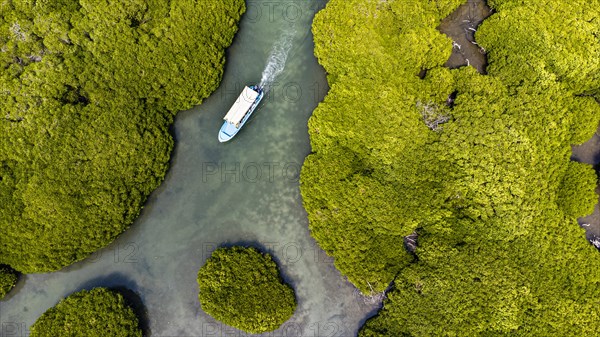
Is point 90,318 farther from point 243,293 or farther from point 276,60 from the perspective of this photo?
point 276,60

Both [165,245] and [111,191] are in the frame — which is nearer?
[111,191]

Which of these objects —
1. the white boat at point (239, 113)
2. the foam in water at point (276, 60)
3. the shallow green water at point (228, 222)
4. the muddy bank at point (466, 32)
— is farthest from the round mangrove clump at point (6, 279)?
the muddy bank at point (466, 32)

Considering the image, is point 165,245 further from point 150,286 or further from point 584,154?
point 584,154

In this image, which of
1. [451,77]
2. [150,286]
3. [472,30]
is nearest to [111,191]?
[150,286]

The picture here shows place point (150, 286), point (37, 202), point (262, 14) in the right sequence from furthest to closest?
point (262, 14) → point (150, 286) → point (37, 202)

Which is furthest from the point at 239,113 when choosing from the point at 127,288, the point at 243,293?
the point at 127,288

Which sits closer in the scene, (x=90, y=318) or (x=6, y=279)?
(x=90, y=318)

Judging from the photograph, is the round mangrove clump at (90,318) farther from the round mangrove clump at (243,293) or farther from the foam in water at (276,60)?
the foam in water at (276,60)

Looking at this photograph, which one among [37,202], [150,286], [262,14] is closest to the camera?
[37,202]
